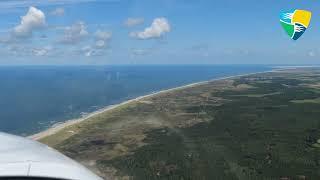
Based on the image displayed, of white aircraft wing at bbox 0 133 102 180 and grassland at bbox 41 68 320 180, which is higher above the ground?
white aircraft wing at bbox 0 133 102 180

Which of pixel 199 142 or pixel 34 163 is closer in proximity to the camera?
pixel 34 163

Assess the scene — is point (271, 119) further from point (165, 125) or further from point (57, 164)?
point (57, 164)

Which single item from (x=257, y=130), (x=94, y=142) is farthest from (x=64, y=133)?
(x=257, y=130)

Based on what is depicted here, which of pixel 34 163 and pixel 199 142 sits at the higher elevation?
pixel 34 163

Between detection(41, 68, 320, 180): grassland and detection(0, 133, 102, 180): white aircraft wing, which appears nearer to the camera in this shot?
detection(0, 133, 102, 180): white aircraft wing
